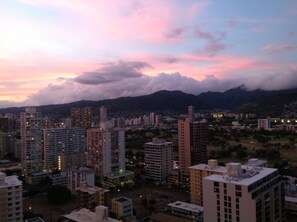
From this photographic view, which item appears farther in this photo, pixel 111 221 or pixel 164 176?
pixel 164 176

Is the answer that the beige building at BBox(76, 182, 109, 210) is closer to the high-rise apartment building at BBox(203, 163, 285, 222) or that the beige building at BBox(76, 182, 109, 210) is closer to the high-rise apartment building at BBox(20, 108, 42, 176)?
the high-rise apartment building at BBox(203, 163, 285, 222)

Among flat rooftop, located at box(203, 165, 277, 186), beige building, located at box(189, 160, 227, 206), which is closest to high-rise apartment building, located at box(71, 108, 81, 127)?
beige building, located at box(189, 160, 227, 206)

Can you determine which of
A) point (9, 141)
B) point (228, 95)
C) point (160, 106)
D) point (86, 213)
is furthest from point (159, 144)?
point (228, 95)

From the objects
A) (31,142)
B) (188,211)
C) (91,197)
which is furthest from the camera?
(31,142)

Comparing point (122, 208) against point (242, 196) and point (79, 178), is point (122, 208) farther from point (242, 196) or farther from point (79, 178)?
point (242, 196)

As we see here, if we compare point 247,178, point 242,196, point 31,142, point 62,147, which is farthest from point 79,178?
point 242,196

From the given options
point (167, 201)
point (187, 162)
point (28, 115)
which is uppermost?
point (28, 115)

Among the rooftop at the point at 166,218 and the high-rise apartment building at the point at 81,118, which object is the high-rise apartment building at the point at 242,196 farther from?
the high-rise apartment building at the point at 81,118

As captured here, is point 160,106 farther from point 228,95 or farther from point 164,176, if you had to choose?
point 164,176
